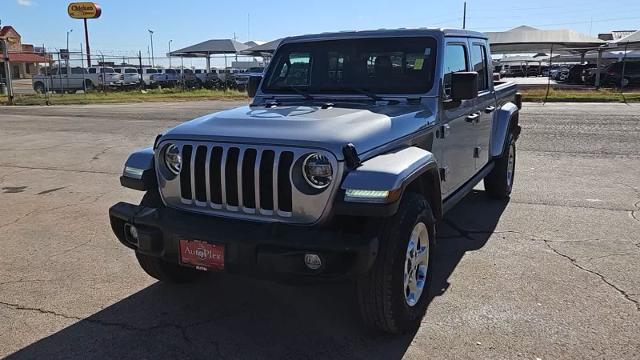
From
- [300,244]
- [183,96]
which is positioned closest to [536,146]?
[300,244]

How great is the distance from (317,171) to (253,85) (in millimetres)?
2416

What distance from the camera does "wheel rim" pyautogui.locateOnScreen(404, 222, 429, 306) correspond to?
3.57m

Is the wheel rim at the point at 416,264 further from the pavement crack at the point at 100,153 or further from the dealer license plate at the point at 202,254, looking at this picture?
the pavement crack at the point at 100,153

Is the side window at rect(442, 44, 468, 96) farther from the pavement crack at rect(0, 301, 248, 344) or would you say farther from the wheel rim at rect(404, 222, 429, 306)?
the pavement crack at rect(0, 301, 248, 344)

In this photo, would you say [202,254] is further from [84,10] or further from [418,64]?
[84,10]

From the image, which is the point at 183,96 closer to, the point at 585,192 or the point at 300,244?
the point at 585,192

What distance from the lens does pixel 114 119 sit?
57.5 feet

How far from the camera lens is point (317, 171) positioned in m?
3.27

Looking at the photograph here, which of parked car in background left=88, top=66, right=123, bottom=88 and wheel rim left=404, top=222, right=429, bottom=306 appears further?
parked car in background left=88, top=66, right=123, bottom=88

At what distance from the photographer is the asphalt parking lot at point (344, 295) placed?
344 centimetres

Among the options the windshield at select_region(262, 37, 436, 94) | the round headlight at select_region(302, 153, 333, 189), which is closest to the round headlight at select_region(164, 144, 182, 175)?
the round headlight at select_region(302, 153, 333, 189)

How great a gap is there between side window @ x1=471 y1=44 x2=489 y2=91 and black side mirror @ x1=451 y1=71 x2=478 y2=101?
4.47 ft

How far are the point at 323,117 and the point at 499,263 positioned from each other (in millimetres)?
2054

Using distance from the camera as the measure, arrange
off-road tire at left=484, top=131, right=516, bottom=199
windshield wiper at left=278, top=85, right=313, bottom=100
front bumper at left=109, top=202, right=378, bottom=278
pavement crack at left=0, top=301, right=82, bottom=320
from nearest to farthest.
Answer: front bumper at left=109, top=202, right=378, bottom=278 < pavement crack at left=0, top=301, right=82, bottom=320 < windshield wiper at left=278, top=85, right=313, bottom=100 < off-road tire at left=484, top=131, right=516, bottom=199
